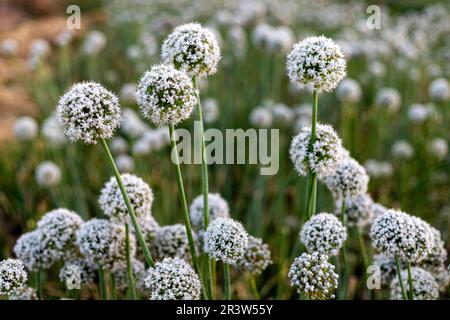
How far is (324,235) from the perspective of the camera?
1.97 m

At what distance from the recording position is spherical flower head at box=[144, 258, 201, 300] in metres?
1.81

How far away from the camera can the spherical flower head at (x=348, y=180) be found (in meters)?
2.30

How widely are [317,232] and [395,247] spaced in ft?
0.99

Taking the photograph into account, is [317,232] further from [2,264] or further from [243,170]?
[243,170]

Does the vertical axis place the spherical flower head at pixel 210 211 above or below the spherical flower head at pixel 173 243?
above

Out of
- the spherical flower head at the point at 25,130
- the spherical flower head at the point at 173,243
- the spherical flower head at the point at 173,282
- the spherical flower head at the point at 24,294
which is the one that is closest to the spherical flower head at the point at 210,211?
the spherical flower head at the point at 173,243

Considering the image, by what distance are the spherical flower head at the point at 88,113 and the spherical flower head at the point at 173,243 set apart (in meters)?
0.66

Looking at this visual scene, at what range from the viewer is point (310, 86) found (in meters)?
2.04

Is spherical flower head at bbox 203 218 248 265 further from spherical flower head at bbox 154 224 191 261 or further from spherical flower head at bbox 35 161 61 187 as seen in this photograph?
spherical flower head at bbox 35 161 61 187

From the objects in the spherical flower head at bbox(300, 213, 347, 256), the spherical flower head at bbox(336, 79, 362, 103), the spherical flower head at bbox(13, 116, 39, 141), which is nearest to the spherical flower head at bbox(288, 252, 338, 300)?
the spherical flower head at bbox(300, 213, 347, 256)

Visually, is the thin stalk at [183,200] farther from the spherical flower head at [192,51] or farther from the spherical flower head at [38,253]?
the spherical flower head at [38,253]

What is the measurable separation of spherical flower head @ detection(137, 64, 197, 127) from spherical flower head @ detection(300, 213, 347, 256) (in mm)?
691

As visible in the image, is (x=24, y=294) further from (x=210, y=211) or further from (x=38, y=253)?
(x=210, y=211)
